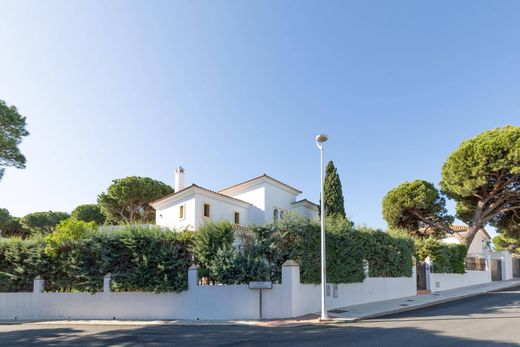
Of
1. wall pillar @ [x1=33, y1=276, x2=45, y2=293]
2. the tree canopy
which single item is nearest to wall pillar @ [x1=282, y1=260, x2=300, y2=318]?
wall pillar @ [x1=33, y1=276, x2=45, y2=293]

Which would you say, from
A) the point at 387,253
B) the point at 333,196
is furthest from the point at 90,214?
the point at 387,253

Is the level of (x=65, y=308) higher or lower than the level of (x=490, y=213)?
lower

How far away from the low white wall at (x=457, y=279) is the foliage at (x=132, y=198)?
28405mm

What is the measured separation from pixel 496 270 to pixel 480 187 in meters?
11.1

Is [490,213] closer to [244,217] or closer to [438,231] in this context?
[438,231]

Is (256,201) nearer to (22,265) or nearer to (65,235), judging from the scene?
(65,235)

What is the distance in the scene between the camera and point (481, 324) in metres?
12.1

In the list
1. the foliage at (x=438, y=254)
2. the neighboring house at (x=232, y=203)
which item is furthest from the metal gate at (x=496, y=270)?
the neighboring house at (x=232, y=203)

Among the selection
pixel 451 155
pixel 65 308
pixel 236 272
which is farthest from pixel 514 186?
pixel 65 308

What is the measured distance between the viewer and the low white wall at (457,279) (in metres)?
26.0

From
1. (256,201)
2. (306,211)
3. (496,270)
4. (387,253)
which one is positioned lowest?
(496,270)

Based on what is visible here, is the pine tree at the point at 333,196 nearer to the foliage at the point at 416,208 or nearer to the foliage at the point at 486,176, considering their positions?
the foliage at the point at 416,208

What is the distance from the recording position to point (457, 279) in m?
29.2

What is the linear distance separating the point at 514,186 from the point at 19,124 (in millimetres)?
34220
